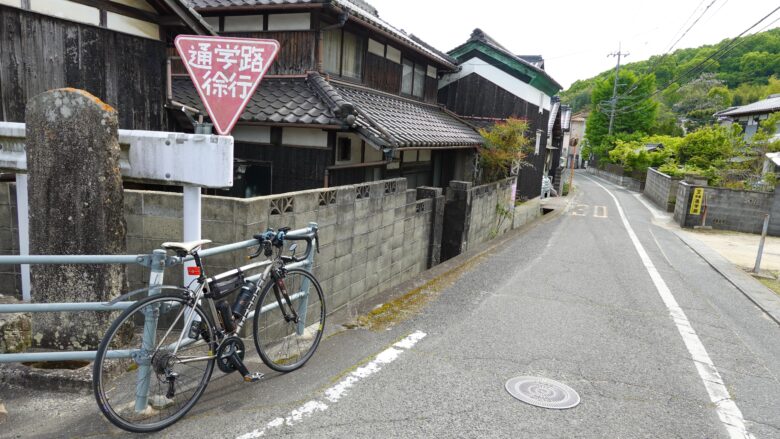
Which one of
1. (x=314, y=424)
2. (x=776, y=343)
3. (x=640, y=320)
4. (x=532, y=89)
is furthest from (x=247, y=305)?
(x=532, y=89)

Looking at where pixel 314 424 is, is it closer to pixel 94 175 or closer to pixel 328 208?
pixel 94 175

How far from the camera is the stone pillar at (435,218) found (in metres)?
9.71

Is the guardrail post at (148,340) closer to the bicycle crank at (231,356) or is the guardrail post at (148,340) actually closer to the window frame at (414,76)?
the bicycle crank at (231,356)

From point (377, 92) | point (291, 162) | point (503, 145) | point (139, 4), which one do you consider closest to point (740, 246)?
point (503, 145)

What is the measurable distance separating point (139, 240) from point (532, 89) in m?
19.2

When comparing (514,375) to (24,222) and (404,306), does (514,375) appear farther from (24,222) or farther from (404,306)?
(24,222)

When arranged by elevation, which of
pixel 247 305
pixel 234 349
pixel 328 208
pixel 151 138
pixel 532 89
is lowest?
pixel 234 349

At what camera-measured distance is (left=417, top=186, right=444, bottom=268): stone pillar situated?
9711 millimetres

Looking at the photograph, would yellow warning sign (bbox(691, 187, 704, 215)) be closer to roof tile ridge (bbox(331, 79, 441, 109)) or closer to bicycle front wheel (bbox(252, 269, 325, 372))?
roof tile ridge (bbox(331, 79, 441, 109))

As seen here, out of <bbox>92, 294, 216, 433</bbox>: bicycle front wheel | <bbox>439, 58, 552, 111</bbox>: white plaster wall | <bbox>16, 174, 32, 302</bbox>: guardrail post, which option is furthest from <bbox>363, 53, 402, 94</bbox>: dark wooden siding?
<bbox>92, 294, 216, 433</bbox>: bicycle front wheel

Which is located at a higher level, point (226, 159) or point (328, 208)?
point (226, 159)

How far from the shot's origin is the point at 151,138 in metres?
3.96

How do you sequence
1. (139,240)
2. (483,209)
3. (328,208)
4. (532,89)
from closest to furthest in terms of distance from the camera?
(139,240), (328,208), (483,209), (532,89)

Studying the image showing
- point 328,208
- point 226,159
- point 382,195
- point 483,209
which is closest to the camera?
point 226,159
